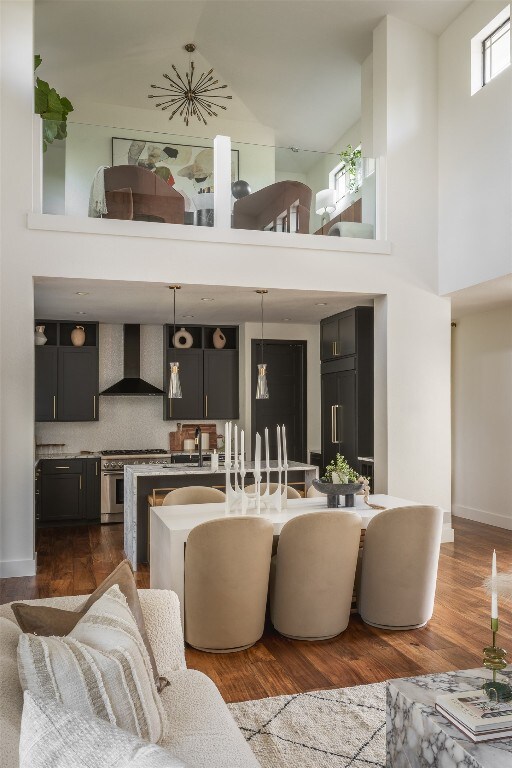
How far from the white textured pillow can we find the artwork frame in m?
5.36

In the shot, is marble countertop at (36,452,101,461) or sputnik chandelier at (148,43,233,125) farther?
sputnik chandelier at (148,43,233,125)

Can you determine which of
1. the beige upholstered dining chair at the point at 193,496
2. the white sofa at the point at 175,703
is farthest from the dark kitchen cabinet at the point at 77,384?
the white sofa at the point at 175,703

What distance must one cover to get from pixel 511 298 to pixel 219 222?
330cm

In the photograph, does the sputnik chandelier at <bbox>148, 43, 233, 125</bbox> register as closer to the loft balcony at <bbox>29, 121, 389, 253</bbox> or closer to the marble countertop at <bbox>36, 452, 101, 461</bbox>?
the loft balcony at <bbox>29, 121, 389, 253</bbox>

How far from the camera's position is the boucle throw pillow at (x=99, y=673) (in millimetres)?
1485

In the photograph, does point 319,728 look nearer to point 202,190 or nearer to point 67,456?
point 202,190

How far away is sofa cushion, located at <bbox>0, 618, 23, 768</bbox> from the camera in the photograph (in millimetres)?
1341

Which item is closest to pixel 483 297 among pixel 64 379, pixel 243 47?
pixel 243 47

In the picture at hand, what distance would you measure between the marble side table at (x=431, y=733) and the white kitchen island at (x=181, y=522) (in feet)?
5.59

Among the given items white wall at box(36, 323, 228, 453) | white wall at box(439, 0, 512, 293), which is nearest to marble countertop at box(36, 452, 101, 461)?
white wall at box(36, 323, 228, 453)

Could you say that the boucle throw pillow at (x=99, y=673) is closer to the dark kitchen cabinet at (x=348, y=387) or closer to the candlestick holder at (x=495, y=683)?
the candlestick holder at (x=495, y=683)

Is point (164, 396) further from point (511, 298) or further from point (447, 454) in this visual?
point (511, 298)

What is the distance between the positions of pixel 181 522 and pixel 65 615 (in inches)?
80.5

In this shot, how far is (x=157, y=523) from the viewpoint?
424 cm
